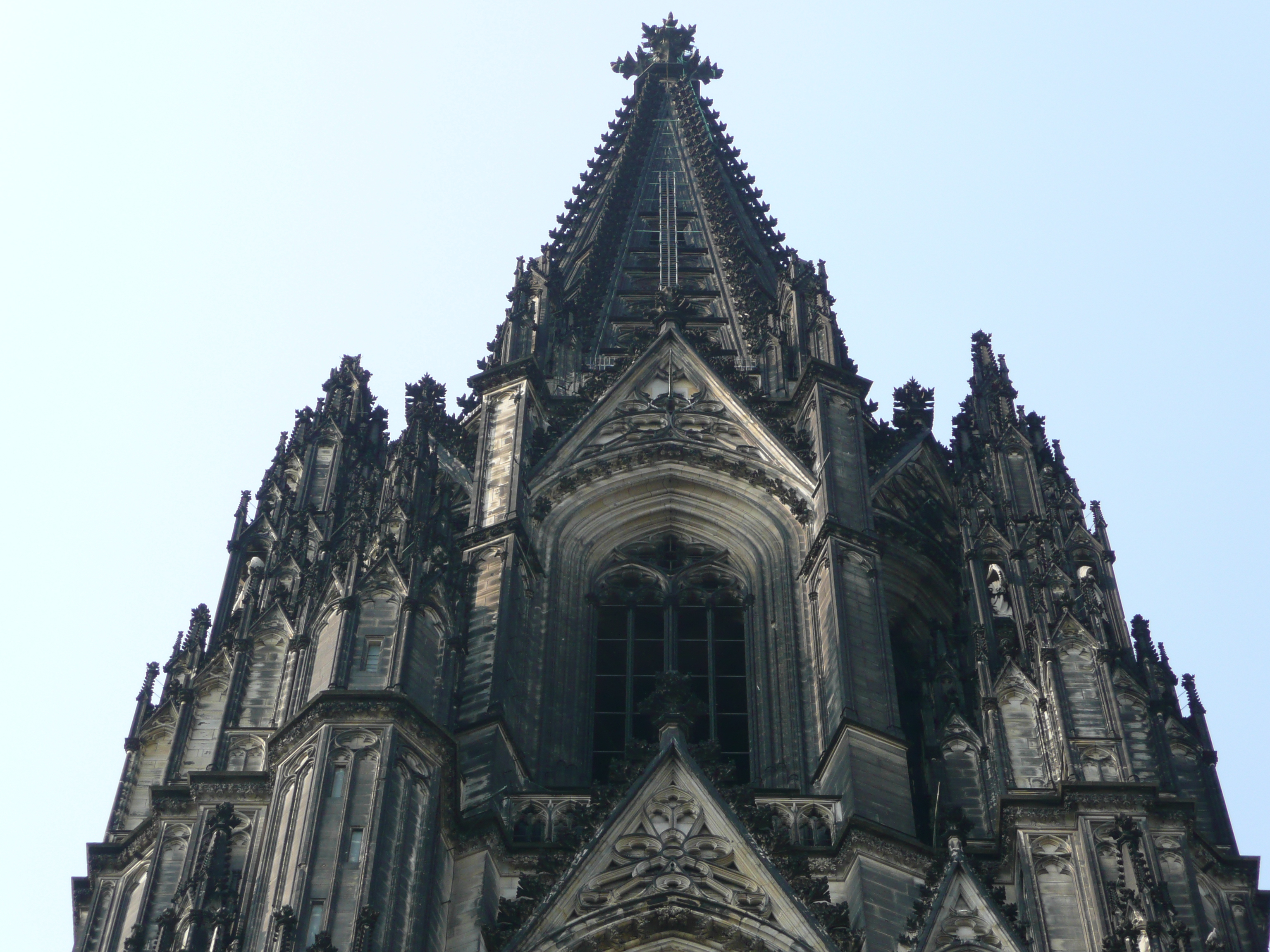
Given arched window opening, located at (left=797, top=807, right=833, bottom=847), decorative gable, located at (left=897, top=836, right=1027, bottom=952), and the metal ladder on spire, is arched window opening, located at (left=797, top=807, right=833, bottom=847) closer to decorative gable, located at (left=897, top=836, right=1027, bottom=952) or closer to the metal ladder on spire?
decorative gable, located at (left=897, top=836, right=1027, bottom=952)

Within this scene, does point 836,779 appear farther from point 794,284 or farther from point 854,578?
point 794,284

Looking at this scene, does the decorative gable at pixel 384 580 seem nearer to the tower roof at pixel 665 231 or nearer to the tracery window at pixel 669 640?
the tracery window at pixel 669 640

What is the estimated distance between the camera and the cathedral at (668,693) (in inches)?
1155

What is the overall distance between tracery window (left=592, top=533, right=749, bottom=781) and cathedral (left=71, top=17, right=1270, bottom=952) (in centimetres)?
5

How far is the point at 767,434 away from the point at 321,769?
12.7 m

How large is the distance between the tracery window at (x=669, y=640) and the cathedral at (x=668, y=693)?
5cm

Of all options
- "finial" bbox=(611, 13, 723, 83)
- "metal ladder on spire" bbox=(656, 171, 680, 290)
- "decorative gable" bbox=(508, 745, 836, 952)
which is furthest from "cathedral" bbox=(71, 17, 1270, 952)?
"finial" bbox=(611, 13, 723, 83)

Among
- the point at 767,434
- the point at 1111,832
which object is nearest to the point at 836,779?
the point at 1111,832

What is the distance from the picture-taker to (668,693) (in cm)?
3338

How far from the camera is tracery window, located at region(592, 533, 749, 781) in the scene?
3569 cm

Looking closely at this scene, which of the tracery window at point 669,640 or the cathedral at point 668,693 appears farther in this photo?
the tracery window at point 669,640

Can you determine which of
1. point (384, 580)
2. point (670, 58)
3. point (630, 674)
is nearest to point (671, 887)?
point (384, 580)

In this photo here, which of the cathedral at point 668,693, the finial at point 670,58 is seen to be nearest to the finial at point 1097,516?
the cathedral at point 668,693

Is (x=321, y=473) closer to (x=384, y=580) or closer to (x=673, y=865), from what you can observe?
(x=384, y=580)
